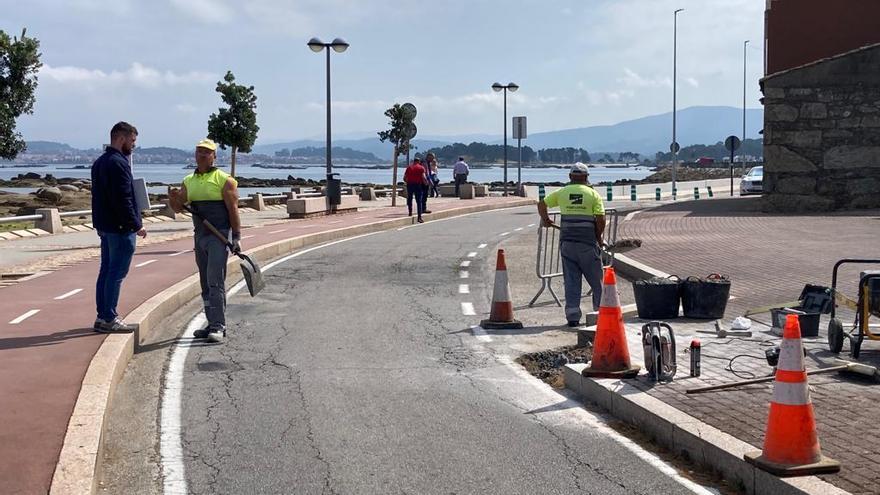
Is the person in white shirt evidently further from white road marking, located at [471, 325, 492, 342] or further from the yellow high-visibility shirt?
the yellow high-visibility shirt

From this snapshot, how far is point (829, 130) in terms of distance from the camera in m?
26.7

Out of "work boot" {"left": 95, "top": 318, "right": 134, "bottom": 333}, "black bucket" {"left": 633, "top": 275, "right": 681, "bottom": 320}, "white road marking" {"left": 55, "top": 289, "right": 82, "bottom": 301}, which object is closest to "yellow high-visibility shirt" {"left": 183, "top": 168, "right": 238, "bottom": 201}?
"work boot" {"left": 95, "top": 318, "right": 134, "bottom": 333}

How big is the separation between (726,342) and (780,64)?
20739mm

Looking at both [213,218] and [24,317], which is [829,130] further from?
[24,317]

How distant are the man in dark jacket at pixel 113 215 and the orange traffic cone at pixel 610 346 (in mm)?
4529

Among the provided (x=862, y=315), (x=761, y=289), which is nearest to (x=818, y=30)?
(x=761, y=289)

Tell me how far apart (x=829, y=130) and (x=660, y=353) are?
69.3 ft

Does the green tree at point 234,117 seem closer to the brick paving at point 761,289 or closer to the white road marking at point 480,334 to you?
the brick paving at point 761,289

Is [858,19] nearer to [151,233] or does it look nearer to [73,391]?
[151,233]

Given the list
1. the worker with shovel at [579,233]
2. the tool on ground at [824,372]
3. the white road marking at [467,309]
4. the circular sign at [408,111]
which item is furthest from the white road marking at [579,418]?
the circular sign at [408,111]

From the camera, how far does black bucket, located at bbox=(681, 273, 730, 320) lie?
10.9 m

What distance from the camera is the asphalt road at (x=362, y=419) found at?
5.83 m

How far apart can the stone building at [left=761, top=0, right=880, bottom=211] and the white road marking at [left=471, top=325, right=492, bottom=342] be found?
18340 mm

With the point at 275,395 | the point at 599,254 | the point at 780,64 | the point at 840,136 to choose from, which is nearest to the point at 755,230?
the point at 840,136
